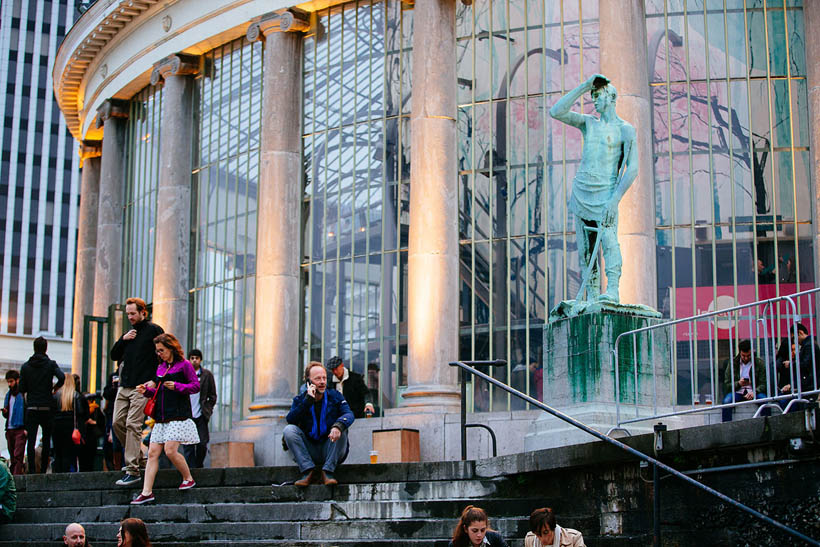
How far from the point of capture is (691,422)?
16703 millimetres

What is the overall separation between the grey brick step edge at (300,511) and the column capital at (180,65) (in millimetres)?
12390

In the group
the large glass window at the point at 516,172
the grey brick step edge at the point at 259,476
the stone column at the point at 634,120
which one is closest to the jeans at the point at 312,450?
the grey brick step edge at the point at 259,476

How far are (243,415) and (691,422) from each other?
8.73 m

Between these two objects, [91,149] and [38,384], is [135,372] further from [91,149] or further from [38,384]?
[91,149]

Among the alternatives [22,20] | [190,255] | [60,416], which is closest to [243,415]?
[190,255]

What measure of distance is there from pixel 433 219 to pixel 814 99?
20.1 feet

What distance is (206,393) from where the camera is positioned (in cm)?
1578

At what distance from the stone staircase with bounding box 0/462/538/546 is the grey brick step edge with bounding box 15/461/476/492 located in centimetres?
1

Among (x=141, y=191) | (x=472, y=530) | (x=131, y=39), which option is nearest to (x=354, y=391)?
(x=472, y=530)

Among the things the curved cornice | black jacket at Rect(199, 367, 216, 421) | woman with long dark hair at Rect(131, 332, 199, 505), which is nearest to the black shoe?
woman with long dark hair at Rect(131, 332, 199, 505)

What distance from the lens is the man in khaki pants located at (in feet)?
45.1

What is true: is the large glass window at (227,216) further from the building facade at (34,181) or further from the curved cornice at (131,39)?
the building facade at (34,181)

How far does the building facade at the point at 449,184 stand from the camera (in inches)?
731

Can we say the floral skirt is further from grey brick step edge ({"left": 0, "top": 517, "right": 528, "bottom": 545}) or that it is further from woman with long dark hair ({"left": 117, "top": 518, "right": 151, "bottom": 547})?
woman with long dark hair ({"left": 117, "top": 518, "right": 151, "bottom": 547})
